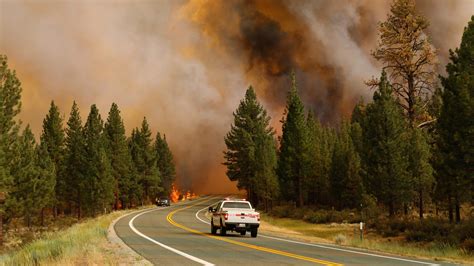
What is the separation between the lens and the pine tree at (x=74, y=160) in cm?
8394

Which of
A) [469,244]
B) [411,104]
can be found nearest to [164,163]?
[411,104]

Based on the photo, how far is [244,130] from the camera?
92438 millimetres

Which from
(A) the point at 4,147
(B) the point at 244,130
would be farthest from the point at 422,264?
(B) the point at 244,130

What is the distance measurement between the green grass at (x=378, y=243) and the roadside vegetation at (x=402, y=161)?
0.66 feet

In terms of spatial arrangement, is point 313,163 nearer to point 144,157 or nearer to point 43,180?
point 43,180

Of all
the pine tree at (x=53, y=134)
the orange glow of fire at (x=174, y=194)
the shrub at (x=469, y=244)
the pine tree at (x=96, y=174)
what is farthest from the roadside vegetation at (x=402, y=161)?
the orange glow of fire at (x=174, y=194)

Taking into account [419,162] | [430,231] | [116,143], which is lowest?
[430,231]

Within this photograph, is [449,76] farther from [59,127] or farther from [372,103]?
[59,127]

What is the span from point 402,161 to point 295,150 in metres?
22.1

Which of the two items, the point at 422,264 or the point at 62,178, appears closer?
the point at 422,264

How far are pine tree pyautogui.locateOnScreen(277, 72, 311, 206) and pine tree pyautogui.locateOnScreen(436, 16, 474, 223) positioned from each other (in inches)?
1234

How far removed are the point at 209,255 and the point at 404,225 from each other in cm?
2389

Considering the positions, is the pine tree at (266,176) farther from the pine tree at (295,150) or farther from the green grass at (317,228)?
the green grass at (317,228)

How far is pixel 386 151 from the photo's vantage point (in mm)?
43188
